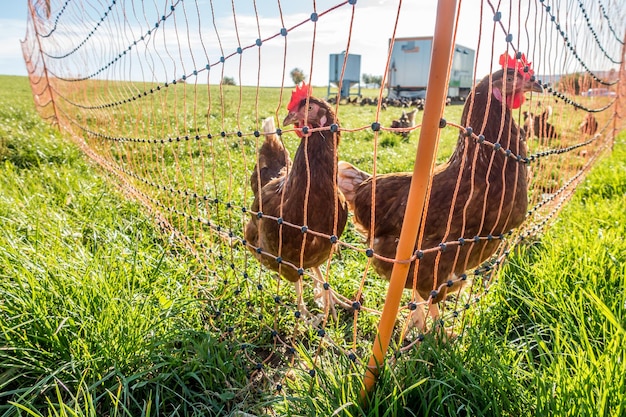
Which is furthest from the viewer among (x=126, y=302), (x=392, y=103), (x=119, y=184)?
(x=392, y=103)

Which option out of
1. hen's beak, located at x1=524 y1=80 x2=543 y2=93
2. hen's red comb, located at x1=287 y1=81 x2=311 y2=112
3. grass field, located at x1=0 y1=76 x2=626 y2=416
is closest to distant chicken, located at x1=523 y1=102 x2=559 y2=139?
hen's beak, located at x1=524 y1=80 x2=543 y2=93

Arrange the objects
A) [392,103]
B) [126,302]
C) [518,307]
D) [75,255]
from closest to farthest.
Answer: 1. [126,302]
2. [518,307]
3. [75,255]
4. [392,103]

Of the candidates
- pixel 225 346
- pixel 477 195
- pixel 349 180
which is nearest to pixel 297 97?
pixel 349 180

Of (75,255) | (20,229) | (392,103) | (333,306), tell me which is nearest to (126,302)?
(75,255)

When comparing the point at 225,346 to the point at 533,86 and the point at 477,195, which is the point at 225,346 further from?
the point at 533,86

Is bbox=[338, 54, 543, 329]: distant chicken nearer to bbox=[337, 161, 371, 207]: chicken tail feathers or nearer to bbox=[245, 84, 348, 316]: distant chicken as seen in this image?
bbox=[245, 84, 348, 316]: distant chicken

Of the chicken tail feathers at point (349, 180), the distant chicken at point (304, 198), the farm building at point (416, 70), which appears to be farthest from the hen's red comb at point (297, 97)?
the farm building at point (416, 70)

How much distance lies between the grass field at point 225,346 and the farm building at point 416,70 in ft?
71.5

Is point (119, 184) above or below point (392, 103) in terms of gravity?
below

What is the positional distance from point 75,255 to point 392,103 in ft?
68.2

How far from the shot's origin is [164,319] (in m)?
1.86

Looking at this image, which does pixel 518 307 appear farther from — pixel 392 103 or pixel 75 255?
pixel 392 103

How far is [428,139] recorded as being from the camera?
40.2 inches

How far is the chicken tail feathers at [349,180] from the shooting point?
2436 millimetres
